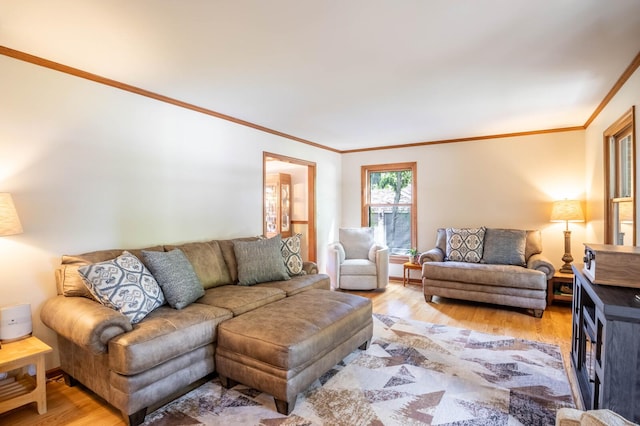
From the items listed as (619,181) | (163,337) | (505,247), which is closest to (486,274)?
(505,247)

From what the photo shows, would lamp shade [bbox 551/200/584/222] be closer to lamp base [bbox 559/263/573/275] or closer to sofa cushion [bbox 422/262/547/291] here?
lamp base [bbox 559/263/573/275]

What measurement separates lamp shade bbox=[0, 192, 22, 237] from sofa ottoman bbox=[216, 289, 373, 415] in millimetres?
1455

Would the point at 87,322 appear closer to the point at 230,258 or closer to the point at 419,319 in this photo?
the point at 230,258

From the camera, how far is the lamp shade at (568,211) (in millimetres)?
4243

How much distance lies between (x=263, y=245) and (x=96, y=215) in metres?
1.52

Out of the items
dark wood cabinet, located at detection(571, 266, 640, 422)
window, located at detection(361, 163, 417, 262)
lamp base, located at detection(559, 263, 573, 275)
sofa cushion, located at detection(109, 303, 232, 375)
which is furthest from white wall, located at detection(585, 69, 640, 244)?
sofa cushion, located at detection(109, 303, 232, 375)

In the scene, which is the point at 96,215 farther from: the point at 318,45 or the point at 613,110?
the point at 613,110

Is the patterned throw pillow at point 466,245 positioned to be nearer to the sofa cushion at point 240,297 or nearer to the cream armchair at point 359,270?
the cream armchair at point 359,270

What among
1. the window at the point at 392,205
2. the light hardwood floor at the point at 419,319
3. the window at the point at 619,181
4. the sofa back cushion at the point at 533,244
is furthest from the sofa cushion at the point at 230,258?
the sofa back cushion at the point at 533,244

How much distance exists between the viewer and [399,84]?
300 cm

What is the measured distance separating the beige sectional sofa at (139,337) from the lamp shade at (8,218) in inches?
16.8

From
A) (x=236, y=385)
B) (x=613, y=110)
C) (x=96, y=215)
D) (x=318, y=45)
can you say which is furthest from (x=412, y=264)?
(x=96, y=215)

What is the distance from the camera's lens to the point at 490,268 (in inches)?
163

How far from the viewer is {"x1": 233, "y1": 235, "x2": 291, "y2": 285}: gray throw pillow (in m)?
3.36
